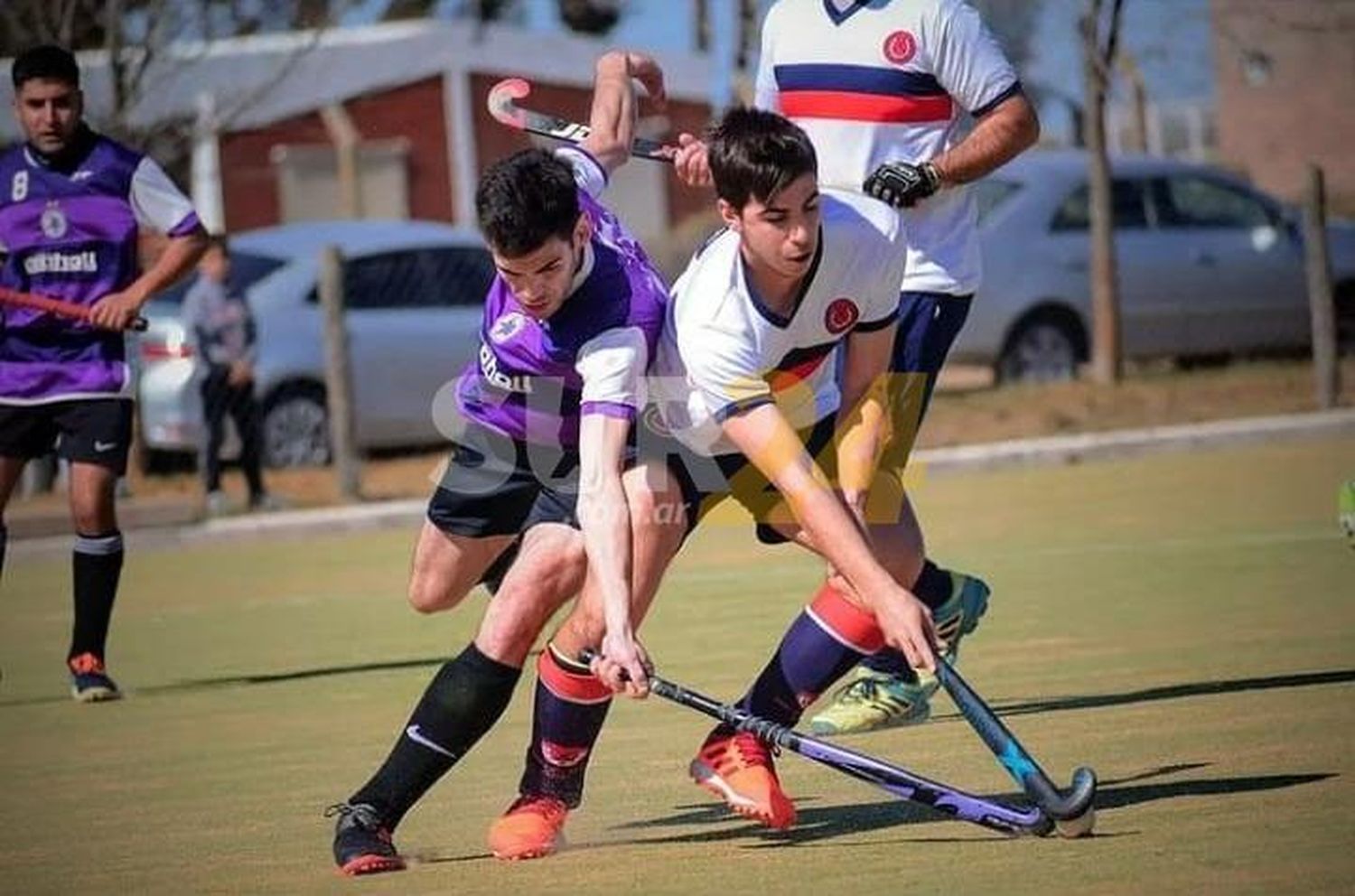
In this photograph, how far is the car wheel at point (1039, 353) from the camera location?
19750 millimetres

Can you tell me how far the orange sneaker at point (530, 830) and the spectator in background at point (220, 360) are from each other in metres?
10.7

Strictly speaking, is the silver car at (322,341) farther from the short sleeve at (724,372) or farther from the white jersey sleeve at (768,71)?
the short sleeve at (724,372)

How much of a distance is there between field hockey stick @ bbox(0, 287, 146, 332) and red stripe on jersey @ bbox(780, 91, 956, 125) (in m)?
2.81

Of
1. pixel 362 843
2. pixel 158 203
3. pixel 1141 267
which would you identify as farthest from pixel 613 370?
pixel 1141 267

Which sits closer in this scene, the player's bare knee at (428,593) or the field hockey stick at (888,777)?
the field hockey stick at (888,777)

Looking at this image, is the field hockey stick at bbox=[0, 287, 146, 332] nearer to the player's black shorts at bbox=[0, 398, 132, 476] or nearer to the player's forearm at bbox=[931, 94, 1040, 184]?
the player's black shorts at bbox=[0, 398, 132, 476]

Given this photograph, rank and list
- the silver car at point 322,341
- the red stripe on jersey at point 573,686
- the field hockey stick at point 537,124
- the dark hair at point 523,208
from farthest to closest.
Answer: the silver car at point 322,341 < the field hockey stick at point 537,124 < the red stripe on jersey at point 573,686 < the dark hair at point 523,208

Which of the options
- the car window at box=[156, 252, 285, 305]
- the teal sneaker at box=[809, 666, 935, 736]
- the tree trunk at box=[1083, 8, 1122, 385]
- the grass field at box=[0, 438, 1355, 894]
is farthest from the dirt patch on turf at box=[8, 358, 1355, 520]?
the teal sneaker at box=[809, 666, 935, 736]

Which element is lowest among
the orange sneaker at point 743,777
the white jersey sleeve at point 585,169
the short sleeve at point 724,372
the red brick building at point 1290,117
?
the red brick building at point 1290,117

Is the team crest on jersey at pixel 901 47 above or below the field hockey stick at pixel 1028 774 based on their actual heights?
above

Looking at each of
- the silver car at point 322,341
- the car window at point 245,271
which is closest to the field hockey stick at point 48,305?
the silver car at point 322,341

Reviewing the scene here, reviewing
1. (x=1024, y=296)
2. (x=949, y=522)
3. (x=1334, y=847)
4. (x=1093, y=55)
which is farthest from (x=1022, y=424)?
(x=1334, y=847)

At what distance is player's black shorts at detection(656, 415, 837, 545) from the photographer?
6758 millimetres

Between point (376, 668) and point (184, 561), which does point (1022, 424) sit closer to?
point (184, 561)
